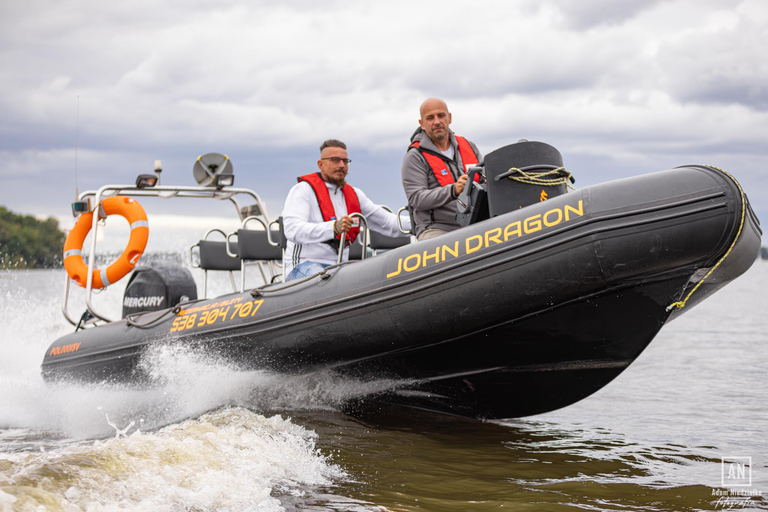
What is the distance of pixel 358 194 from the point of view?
4.84m

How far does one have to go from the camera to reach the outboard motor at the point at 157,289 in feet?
17.8

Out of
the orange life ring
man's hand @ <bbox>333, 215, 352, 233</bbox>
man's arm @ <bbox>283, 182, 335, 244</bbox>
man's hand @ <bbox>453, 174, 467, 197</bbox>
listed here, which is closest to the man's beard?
man's arm @ <bbox>283, 182, 335, 244</bbox>

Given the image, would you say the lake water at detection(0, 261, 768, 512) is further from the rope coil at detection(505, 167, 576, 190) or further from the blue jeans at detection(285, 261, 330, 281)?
the rope coil at detection(505, 167, 576, 190)

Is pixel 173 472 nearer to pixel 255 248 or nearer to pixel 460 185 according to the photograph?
pixel 460 185

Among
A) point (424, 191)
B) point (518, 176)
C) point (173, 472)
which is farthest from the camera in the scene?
point (424, 191)

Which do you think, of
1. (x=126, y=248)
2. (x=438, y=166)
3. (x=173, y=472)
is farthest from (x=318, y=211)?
(x=173, y=472)

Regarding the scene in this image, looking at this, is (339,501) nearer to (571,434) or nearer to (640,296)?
(640,296)

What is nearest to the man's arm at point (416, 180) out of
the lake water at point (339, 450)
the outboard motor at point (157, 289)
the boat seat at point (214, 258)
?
the lake water at point (339, 450)

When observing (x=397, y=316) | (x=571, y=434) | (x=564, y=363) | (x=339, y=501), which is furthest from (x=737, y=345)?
(x=339, y=501)

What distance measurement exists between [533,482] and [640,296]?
94cm

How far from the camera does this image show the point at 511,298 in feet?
10.7

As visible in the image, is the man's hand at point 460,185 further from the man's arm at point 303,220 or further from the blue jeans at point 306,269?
the blue jeans at point 306,269

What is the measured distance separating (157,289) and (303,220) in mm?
1658

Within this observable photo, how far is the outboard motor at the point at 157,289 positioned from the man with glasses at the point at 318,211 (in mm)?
1323
